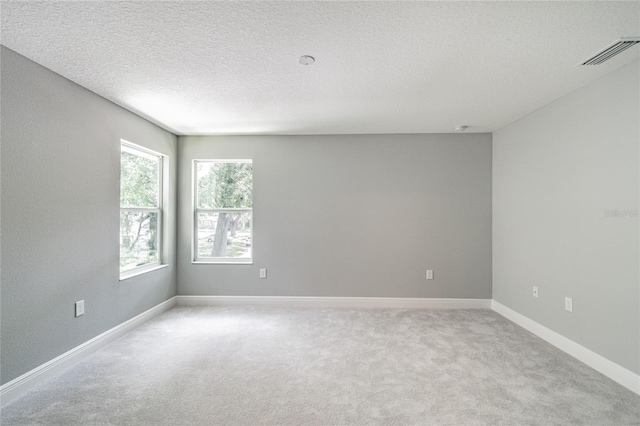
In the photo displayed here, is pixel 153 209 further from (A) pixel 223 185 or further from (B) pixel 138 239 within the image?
(A) pixel 223 185

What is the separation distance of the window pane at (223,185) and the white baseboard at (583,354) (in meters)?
3.74

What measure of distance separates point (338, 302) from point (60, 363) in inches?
113

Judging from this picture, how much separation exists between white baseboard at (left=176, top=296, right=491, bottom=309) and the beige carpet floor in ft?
2.16

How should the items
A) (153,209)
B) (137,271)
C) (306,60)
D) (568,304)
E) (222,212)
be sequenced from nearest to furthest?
(306,60) → (568,304) → (137,271) → (153,209) → (222,212)

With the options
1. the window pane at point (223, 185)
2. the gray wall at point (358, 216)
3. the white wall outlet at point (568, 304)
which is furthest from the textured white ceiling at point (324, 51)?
the white wall outlet at point (568, 304)

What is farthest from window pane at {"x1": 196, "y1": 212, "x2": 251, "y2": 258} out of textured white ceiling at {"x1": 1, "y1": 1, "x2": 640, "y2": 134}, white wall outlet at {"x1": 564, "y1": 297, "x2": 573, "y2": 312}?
white wall outlet at {"x1": 564, "y1": 297, "x2": 573, "y2": 312}

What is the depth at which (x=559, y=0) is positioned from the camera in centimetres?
142

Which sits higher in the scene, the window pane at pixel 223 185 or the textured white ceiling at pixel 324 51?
the textured white ceiling at pixel 324 51

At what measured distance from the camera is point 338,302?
381cm

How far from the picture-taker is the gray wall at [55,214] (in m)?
1.88

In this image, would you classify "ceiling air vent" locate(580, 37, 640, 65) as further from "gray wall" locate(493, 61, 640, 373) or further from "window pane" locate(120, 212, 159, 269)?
"window pane" locate(120, 212, 159, 269)

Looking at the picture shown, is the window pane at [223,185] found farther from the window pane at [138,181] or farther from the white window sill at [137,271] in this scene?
the white window sill at [137,271]

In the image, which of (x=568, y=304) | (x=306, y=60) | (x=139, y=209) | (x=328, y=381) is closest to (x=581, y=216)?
(x=568, y=304)

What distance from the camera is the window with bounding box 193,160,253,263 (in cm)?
398
